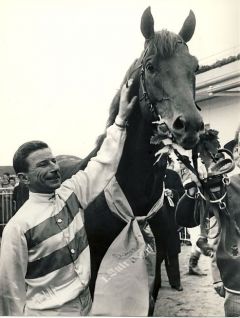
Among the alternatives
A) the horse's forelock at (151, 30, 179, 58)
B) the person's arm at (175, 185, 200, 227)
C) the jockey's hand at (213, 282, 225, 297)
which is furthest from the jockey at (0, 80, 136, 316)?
the jockey's hand at (213, 282, 225, 297)

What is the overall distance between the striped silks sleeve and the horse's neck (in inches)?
1.2

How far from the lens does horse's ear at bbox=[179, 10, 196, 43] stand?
4.83 ft

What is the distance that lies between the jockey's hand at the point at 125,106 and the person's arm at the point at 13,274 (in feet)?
1.76

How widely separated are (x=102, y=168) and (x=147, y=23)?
538 mm

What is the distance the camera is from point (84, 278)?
1477 mm

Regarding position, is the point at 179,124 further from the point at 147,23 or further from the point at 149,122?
the point at 147,23

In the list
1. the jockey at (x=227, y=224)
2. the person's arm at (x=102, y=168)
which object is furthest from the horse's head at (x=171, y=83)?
the jockey at (x=227, y=224)

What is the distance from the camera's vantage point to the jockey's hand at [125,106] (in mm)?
1452

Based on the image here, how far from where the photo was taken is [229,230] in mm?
1536

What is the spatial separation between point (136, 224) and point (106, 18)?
0.79 meters

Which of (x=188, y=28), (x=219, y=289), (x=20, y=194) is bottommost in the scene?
(x=219, y=289)


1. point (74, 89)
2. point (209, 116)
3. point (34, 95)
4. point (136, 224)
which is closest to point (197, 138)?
point (209, 116)

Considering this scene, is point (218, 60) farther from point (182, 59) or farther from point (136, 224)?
point (136, 224)

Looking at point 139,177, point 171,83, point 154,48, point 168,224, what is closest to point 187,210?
point 168,224
